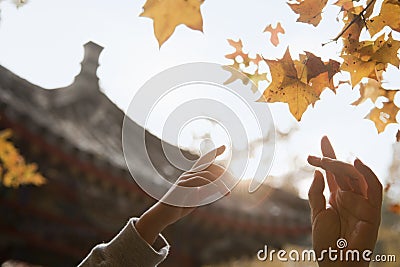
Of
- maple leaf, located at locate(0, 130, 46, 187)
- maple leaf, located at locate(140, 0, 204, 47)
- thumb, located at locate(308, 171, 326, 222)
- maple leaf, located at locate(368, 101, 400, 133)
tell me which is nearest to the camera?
maple leaf, located at locate(140, 0, 204, 47)

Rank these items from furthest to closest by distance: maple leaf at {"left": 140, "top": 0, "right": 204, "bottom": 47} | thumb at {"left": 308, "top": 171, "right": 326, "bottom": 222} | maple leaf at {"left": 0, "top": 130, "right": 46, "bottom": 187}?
maple leaf at {"left": 0, "top": 130, "right": 46, "bottom": 187}, thumb at {"left": 308, "top": 171, "right": 326, "bottom": 222}, maple leaf at {"left": 140, "top": 0, "right": 204, "bottom": 47}

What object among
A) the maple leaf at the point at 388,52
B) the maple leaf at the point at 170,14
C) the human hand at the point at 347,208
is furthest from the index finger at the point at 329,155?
the maple leaf at the point at 170,14

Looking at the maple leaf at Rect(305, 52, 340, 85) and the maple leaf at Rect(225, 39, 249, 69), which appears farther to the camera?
the maple leaf at Rect(225, 39, 249, 69)

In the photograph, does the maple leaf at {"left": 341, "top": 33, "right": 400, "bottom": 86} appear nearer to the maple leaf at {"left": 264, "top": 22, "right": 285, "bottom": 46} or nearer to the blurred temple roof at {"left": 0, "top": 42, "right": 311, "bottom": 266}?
the maple leaf at {"left": 264, "top": 22, "right": 285, "bottom": 46}

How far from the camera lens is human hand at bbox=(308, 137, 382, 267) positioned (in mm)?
513

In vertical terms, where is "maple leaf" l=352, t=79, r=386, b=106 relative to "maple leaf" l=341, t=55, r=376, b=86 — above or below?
above

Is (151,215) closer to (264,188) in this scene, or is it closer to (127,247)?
(127,247)

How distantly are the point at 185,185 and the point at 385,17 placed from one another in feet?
0.99

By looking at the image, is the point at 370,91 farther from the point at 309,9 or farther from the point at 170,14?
the point at 170,14

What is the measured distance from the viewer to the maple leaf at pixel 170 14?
44cm

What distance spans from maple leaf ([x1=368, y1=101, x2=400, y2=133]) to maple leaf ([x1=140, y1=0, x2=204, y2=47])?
34 cm

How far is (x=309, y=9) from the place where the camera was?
0.54 metres

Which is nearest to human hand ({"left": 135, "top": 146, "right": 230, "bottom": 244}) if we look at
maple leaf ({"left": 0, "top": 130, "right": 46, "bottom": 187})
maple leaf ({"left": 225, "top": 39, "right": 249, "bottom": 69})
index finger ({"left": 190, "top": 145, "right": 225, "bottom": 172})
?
index finger ({"left": 190, "top": 145, "right": 225, "bottom": 172})

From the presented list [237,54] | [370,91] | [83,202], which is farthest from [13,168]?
[370,91]
